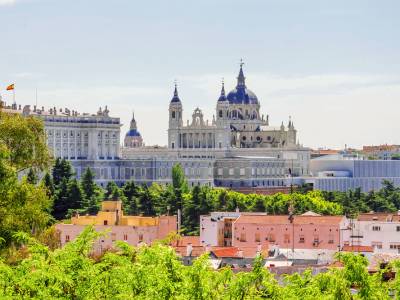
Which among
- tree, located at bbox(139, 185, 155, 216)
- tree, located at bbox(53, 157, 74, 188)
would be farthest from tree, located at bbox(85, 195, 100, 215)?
tree, located at bbox(53, 157, 74, 188)

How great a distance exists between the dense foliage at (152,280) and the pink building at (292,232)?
43763 millimetres

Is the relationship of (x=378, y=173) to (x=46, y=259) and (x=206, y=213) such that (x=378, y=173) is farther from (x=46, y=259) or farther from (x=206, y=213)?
(x=46, y=259)

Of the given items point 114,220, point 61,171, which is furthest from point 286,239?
point 61,171

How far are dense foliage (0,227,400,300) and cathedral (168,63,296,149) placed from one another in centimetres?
14508

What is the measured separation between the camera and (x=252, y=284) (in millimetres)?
26969

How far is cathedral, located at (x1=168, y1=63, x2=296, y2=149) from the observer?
17388 cm

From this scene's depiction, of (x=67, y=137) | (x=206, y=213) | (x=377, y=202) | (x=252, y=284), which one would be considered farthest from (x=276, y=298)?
(x=67, y=137)

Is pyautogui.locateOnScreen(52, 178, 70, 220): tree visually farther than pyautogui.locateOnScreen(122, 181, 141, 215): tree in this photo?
No

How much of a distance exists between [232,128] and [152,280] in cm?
16039

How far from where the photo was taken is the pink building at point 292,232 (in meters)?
72.2

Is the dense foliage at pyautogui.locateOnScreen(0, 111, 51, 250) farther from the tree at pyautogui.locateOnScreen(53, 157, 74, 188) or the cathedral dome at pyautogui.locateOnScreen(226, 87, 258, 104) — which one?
the cathedral dome at pyautogui.locateOnScreen(226, 87, 258, 104)

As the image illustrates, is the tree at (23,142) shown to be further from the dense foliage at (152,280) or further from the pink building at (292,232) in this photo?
the pink building at (292,232)

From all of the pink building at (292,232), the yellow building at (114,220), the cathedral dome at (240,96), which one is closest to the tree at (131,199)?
the yellow building at (114,220)

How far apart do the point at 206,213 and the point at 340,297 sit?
67220mm
